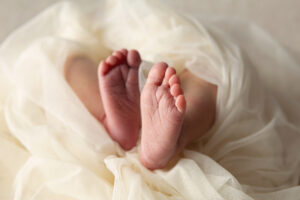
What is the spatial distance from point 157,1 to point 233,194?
485 mm

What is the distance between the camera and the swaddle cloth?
662mm

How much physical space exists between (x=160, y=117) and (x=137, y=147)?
116 millimetres

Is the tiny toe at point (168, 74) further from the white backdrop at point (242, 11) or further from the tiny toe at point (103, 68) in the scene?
the white backdrop at point (242, 11)

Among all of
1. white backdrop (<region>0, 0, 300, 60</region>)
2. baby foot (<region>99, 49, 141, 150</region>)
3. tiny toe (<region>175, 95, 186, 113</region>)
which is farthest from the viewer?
white backdrop (<region>0, 0, 300, 60</region>)

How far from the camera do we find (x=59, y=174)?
2.22 ft

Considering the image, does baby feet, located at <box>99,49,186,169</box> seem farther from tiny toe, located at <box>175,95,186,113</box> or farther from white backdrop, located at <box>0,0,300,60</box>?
white backdrop, located at <box>0,0,300,60</box>

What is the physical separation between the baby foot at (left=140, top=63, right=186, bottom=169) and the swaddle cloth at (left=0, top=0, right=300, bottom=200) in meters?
0.03

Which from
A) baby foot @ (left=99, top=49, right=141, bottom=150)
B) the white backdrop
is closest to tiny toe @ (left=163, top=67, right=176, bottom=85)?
baby foot @ (left=99, top=49, right=141, bottom=150)

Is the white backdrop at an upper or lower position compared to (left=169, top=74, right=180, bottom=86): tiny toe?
lower

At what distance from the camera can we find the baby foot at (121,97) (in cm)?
73

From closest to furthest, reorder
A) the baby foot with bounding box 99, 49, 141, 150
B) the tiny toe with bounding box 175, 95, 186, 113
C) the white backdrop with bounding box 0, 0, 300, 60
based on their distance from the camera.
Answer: the tiny toe with bounding box 175, 95, 186, 113, the baby foot with bounding box 99, 49, 141, 150, the white backdrop with bounding box 0, 0, 300, 60

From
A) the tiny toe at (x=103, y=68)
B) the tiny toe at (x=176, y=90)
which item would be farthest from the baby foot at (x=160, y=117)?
the tiny toe at (x=103, y=68)

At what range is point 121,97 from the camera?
73 cm

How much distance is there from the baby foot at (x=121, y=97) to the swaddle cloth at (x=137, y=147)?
0.9 inches
